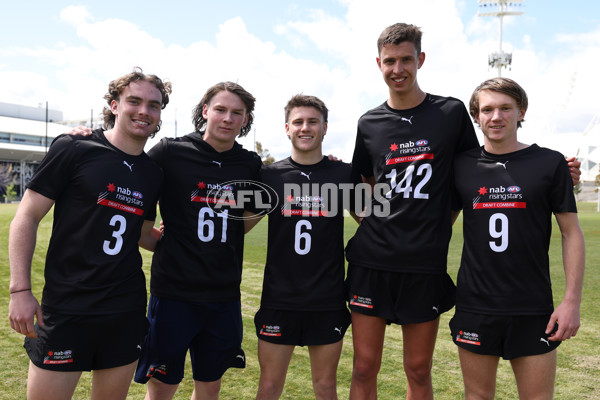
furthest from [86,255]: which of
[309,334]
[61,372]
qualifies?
[309,334]

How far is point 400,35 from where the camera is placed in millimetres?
3229

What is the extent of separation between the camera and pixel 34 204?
2.70m

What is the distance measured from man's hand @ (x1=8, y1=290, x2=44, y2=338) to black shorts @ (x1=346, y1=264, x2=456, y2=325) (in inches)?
83.9

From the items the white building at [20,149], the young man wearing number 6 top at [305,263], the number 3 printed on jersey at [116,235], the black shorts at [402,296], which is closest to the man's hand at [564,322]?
the black shorts at [402,296]

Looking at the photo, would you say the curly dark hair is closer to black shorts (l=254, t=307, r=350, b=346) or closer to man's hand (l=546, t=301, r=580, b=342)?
black shorts (l=254, t=307, r=350, b=346)

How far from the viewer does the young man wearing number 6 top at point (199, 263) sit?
3.29 m

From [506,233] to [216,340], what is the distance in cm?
222

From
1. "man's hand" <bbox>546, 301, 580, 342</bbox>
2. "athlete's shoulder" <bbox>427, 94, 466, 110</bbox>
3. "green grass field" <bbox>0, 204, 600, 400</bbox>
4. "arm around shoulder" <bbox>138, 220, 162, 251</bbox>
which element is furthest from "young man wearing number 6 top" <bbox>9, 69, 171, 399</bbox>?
"man's hand" <bbox>546, 301, 580, 342</bbox>

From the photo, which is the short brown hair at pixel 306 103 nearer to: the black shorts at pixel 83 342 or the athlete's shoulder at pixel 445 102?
the athlete's shoulder at pixel 445 102

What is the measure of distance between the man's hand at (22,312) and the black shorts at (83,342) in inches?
3.9

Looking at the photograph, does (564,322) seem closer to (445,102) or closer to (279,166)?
(445,102)

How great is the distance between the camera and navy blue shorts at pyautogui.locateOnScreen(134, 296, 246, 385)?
329 cm

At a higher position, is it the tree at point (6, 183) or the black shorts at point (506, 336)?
the tree at point (6, 183)

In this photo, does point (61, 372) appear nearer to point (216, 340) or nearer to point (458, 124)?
point (216, 340)
